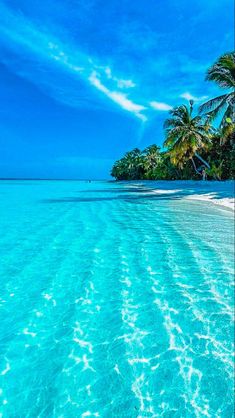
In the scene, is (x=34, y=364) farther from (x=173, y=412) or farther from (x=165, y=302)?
(x=165, y=302)

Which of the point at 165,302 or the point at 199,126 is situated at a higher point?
the point at 199,126

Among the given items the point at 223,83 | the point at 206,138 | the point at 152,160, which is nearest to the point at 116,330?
the point at 223,83

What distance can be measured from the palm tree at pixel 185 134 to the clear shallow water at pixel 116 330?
24773 mm

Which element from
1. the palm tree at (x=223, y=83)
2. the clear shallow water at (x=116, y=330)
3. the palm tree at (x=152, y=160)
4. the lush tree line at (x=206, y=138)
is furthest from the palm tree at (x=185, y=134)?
the clear shallow water at (x=116, y=330)

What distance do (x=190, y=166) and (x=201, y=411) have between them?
3956 centimetres

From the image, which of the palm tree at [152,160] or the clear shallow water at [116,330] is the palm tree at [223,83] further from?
the palm tree at [152,160]

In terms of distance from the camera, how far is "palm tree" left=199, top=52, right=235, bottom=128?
23333 mm

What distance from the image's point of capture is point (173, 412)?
119 inches

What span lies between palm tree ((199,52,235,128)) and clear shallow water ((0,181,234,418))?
64.5 feet

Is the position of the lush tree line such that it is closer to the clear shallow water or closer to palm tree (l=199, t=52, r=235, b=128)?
palm tree (l=199, t=52, r=235, b=128)

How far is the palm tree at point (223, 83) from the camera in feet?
76.6

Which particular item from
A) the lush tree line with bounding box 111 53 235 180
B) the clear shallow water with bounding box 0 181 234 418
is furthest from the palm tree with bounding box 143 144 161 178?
the clear shallow water with bounding box 0 181 234 418

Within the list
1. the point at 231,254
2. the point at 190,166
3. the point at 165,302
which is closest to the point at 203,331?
the point at 165,302

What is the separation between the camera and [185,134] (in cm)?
3184
